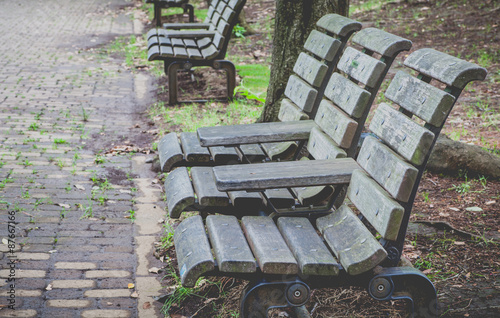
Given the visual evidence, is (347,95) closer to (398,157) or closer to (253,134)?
(253,134)

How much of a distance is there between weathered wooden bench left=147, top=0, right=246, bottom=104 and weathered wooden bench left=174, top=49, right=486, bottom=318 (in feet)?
14.0

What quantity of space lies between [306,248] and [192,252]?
478 millimetres

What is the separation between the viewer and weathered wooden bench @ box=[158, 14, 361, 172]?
3176 mm

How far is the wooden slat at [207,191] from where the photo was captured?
2653mm

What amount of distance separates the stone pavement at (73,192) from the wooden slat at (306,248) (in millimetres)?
1036

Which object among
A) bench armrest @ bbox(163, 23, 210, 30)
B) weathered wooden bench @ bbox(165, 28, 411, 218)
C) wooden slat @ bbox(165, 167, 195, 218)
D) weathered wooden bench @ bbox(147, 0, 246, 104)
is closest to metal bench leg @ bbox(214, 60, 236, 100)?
weathered wooden bench @ bbox(147, 0, 246, 104)

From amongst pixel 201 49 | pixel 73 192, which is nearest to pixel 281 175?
pixel 73 192

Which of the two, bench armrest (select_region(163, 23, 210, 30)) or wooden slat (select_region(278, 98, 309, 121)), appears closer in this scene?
wooden slat (select_region(278, 98, 309, 121))

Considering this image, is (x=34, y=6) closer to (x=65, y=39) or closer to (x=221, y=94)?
(x=65, y=39)

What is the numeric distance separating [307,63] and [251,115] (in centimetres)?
261

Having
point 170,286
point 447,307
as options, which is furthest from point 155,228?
point 447,307

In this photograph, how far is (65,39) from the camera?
10375 millimetres

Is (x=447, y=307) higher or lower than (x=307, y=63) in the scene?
lower

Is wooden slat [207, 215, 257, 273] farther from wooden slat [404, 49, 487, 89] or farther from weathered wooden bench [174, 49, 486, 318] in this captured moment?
wooden slat [404, 49, 487, 89]
